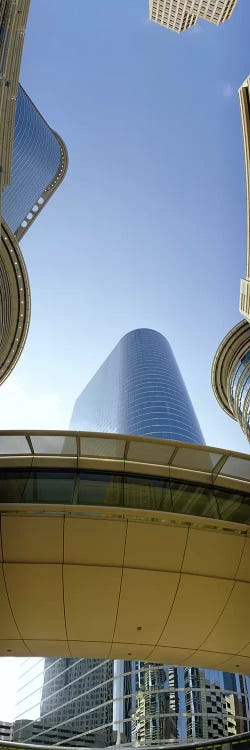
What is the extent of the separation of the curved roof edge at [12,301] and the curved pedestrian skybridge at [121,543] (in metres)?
25.7

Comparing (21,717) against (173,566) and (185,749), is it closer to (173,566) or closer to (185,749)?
(185,749)

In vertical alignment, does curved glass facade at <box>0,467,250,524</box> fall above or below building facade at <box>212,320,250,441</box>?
below

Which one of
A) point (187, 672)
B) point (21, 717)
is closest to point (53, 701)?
point (21, 717)

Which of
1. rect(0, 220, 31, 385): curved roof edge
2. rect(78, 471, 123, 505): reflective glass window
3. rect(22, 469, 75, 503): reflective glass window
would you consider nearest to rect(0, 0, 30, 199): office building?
rect(0, 220, 31, 385): curved roof edge

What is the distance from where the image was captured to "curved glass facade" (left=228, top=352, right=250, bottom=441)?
1703 inches

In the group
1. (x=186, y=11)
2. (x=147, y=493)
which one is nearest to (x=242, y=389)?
(x=147, y=493)

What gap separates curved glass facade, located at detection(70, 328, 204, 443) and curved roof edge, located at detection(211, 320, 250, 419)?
7581 cm

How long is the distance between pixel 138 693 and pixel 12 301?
74250 mm

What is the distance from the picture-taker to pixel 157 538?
31.6 feet

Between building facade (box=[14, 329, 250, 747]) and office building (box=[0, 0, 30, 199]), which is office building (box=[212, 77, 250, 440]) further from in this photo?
building facade (box=[14, 329, 250, 747])

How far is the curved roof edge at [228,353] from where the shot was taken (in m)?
44.5

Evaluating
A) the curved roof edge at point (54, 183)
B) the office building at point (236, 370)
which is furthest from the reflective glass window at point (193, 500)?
the curved roof edge at point (54, 183)

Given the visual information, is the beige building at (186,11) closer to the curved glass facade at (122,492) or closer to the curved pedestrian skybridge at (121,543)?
the curved pedestrian skybridge at (121,543)

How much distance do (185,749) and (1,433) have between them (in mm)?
18391
